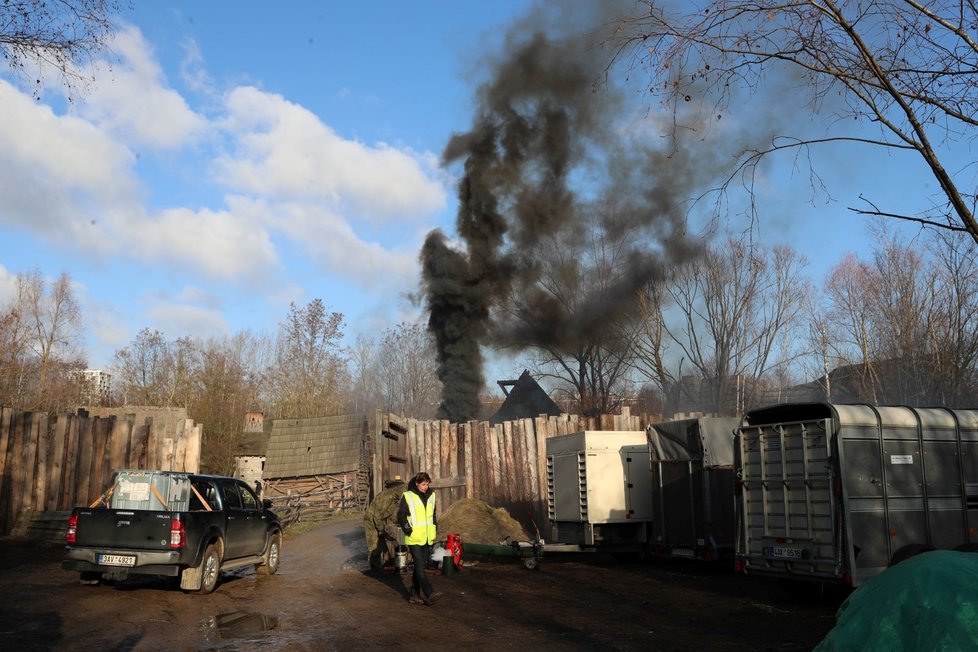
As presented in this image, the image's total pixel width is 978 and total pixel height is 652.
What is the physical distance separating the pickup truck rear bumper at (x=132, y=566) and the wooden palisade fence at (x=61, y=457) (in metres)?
6.55

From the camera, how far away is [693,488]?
14.4m

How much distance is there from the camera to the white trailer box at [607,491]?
622 inches

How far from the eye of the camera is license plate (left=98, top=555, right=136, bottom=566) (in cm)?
1112

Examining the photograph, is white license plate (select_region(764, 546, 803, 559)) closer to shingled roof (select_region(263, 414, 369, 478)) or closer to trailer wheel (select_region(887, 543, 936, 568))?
trailer wheel (select_region(887, 543, 936, 568))

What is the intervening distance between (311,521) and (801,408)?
22.2 m

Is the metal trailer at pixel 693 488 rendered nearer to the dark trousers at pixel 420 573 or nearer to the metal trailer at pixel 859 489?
the metal trailer at pixel 859 489

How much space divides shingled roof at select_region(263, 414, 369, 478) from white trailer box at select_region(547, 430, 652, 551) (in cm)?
1934

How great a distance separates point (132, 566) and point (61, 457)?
798 cm

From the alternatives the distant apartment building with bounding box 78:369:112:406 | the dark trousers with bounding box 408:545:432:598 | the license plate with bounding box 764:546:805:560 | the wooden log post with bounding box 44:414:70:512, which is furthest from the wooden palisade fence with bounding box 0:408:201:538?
the distant apartment building with bounding box 78:369:112:406

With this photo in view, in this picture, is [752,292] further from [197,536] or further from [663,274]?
[197,536]

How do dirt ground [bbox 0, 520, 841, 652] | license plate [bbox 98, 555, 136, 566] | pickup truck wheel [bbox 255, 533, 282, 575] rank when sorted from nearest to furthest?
1. dirt ground [bbox 0, 520, 841, 652]
2. license plate [bbox 98, 555, 136, 566]
3. pickup truck wheel [bbox 255, 533, 282, 575]

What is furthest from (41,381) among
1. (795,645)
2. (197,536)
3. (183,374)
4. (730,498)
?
(795,645)

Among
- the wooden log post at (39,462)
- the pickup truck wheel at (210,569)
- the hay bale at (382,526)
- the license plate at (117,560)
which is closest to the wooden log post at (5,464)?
the wooden log post at (39,462)

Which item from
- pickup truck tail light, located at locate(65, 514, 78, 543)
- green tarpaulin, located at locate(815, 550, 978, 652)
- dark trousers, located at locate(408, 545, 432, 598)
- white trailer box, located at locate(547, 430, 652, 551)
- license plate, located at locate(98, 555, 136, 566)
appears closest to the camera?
green tarpaulin, located at locate(815, 550, 978, 652)
